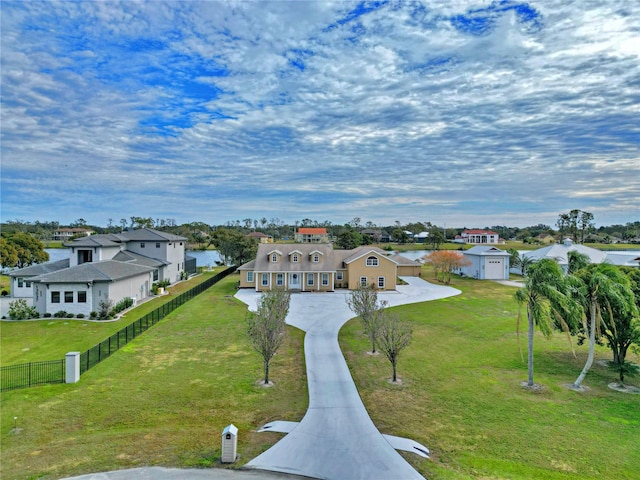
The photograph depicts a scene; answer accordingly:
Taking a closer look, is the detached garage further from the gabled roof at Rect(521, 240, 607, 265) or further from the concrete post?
the concrete post

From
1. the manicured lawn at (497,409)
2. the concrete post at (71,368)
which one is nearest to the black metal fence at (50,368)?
the concrete post at (71,368)

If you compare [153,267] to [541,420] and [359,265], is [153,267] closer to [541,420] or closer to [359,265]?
[359,265]

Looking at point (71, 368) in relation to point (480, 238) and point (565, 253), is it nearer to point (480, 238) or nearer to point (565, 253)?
point (565, 253)

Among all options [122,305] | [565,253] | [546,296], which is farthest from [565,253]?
[122,305]

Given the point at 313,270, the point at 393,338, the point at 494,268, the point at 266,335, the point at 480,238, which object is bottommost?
the point at 393,338

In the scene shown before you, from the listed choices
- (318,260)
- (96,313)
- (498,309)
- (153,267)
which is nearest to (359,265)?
(318,260)

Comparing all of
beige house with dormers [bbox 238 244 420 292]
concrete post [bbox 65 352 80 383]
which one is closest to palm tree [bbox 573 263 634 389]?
concrete post [bbox 65 352 80 383]

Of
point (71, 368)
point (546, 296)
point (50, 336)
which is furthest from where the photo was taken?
point (50, 336)
